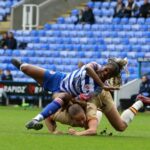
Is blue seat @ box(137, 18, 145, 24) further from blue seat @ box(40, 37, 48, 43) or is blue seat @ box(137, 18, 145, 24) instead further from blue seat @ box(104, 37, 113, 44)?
blue seat @ box(40, 37, 48, 43)

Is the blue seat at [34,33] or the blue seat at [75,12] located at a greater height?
the blue seat at [75,12]

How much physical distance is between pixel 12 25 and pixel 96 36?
549 centimetres

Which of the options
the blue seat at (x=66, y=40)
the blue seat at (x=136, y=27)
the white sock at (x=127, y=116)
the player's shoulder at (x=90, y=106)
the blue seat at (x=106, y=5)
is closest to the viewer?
the player's shoulder at (x=90, y=106)

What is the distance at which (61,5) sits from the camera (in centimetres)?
3638

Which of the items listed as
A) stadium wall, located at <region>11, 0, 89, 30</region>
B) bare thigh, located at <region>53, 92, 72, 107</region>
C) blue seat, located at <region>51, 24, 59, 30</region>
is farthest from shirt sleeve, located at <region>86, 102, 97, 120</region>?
stadium wall, located at <region>11, 0, 89, 30</region>

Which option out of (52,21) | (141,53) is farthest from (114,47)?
(52,21)

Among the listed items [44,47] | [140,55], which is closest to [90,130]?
[140,55]

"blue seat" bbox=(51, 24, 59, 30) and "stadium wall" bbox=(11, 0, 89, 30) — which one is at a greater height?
"stadium wall" bbox=(11, 0, 89, 30)

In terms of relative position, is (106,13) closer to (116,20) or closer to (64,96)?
(116,20)

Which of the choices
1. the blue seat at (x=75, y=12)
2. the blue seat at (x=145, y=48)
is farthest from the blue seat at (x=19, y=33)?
the blue seat at (x=145, y=48)

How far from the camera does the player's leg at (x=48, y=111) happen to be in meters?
13.0

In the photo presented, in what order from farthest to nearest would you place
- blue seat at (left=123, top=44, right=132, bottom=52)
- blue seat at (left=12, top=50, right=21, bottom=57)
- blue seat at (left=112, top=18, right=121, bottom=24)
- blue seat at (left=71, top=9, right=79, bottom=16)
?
blue seat at (left=71, top=9, right=79, bottom=16), blue seat at (left=12, top=50, right=21, bottom=57), blue seat at (left=112, top=18, right=121, bottom=24), blue seat at (left=123, top=44, right=132, bottom=52)

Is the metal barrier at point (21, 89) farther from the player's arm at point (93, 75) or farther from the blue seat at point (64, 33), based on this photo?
the player's arm at point (93, 75)

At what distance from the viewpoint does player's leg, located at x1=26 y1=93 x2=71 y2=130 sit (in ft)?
42.5
